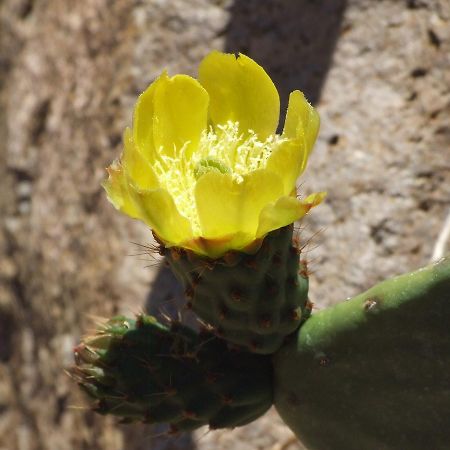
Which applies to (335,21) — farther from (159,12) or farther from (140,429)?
(140,429)

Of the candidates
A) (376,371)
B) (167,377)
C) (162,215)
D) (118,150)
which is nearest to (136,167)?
(162,215)

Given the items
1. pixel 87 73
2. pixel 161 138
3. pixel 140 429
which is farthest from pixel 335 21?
pixel 161 138

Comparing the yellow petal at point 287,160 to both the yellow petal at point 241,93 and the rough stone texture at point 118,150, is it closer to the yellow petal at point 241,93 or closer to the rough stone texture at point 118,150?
the yellow petal at point 241,93

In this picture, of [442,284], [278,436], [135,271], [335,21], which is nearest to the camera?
[442,284]

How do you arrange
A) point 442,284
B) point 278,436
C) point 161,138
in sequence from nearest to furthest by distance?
point 442,284, point 161,138, point 278,436

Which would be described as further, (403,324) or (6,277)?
(6,277)

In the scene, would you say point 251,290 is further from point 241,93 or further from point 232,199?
point 241,93

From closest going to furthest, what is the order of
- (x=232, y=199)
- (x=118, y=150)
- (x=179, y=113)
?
(x=232, y=199) → (x=179, y=113) → (x=118, y=150)
